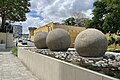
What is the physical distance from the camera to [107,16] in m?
28.5

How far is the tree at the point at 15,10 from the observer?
4591 centimetres

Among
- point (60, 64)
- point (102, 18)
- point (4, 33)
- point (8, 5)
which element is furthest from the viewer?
point (4, 33)

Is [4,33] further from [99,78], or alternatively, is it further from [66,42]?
[99,78]

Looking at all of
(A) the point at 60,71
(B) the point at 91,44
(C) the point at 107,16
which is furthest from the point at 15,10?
(A) the point at 60,71

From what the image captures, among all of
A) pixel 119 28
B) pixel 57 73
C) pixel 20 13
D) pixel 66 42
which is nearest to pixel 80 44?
pixel 57 73

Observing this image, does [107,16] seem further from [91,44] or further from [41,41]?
[91,44]

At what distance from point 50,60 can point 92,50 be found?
8.14ft

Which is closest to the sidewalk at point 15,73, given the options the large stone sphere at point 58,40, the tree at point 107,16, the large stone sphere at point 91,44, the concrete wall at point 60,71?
the concrete wall at point 60,71

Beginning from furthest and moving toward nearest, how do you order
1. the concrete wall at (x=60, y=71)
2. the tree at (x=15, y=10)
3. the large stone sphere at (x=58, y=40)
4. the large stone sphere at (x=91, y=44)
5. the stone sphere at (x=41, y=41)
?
the tree at (x=15, y=10) < the stone sphere at (x=41, y=41) < the large stone sphere at (x=58, y=40) < the large stone sphere at (x=91, y=44) < the concrete wall at (x=60, y=71)

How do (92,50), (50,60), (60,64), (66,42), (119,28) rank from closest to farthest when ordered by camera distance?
1. (60,64)
2. (50,60)
3. (92,50)
4. (66,42)
5. (119,28)

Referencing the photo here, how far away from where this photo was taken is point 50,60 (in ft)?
30.2

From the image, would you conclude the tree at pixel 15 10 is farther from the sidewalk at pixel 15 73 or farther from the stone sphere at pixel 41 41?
the sidewalk at pixel 15 73

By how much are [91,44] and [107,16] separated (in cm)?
1827

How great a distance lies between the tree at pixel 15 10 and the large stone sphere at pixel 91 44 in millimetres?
35926
